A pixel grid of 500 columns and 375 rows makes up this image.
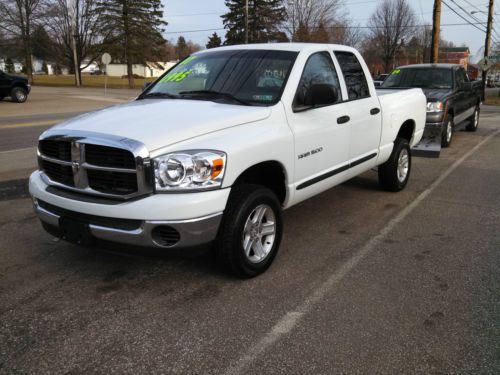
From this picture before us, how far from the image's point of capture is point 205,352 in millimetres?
2891

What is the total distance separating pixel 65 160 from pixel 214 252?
1332 millimetres

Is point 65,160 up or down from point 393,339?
up

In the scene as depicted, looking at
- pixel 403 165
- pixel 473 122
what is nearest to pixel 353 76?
pixel 403 165

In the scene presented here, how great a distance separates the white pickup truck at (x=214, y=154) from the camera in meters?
3.23

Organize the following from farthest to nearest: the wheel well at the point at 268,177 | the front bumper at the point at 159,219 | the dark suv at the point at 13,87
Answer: the dark suv at the point at 13,87 < the wheel well at the point at 268,177 < the front bumper at the point at 159,219

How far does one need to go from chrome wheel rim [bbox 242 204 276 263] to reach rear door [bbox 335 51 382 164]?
155cm

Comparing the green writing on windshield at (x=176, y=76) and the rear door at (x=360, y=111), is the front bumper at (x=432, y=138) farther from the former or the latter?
the green writing on windshield at (x=176, y=76)

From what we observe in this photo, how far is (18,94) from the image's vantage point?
2466 cm

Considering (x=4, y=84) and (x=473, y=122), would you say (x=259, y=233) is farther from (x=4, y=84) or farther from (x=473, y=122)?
(x=4, y=84)

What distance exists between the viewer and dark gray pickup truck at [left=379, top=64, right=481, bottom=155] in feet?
32.3

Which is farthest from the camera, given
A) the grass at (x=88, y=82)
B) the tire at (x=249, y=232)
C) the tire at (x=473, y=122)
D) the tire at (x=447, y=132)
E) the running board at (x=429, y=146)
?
the grass at (x=88, y=82)

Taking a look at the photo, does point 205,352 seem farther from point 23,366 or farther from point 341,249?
point 341,249

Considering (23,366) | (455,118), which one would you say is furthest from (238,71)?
(455,118)

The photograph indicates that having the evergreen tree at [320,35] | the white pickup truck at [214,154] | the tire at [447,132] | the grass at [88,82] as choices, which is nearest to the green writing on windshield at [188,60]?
the white pickup truck at [214,154]
